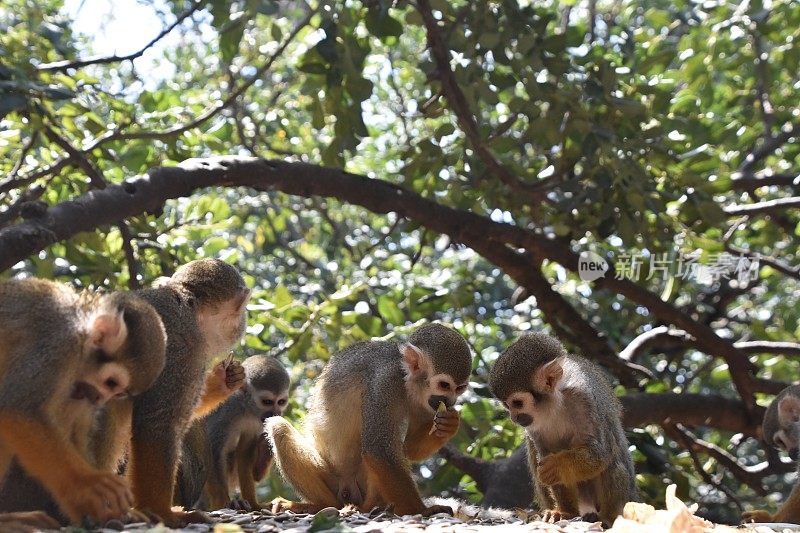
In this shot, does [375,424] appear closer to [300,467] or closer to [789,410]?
[300,467]

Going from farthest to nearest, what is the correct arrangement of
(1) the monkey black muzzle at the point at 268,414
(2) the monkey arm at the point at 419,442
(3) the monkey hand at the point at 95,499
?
(1) the monkey black muzzle at the point at 268,414
(2) the monkey arm at the point at 419,442
(3) the monkey hand at the point at 95,499

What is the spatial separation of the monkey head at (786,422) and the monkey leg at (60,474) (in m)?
3.36

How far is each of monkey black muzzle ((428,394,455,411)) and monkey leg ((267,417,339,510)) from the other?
640 mm

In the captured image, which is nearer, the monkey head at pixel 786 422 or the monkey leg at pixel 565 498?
the monkey leg at pixel 565 498

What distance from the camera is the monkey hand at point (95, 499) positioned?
110 inches

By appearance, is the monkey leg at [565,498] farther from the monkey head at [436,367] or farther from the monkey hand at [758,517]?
the monkey hand at [758,517]

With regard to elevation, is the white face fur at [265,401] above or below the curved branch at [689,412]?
above

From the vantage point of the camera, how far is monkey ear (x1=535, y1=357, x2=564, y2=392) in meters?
3.96

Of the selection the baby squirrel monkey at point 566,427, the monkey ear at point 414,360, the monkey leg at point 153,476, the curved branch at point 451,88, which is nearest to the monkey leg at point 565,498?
the baby squirrel monkey at point 566,427

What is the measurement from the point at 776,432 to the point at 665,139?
1653 millimetres

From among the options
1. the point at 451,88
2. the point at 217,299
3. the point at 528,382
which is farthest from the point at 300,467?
the point at 451,88

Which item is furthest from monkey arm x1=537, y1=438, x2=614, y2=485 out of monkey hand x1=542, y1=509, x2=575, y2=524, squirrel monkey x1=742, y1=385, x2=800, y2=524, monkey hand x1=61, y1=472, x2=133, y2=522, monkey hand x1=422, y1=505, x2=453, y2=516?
monkey hand x1=61, y1=472, x2=133, y2=522

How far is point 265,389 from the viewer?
190 inches

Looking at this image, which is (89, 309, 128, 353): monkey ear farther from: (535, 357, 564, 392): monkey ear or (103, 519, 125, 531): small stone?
(535, 357, 564, 392): monkey ear
